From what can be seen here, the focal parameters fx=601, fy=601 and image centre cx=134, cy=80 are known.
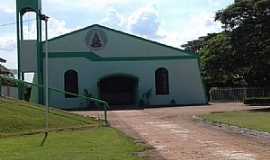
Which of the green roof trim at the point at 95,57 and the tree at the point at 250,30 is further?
the green roof trim at the point at 95,57

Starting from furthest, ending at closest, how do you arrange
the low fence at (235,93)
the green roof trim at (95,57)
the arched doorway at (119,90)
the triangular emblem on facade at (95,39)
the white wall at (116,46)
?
the low fence at (235,93), the arched doorway at (119,90), the triangular emblem on facade at (95,39), the white wall at (116,46), the green roof trim at (95,57)

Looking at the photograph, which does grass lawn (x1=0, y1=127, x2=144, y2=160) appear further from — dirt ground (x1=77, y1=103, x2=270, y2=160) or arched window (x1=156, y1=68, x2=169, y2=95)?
arched window (x1=156, y1=68, x2=169, y2=95)

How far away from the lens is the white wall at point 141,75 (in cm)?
5619

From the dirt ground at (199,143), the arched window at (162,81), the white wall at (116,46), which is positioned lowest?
the dirt ground at (199,143)

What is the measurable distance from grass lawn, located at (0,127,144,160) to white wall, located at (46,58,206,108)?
33935mm

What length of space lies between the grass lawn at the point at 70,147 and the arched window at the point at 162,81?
35595 millimetres

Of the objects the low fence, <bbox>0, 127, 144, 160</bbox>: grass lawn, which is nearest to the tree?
the low fence

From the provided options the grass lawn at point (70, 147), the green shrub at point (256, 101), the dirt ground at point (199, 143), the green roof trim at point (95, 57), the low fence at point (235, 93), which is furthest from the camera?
the low fence at point (235, 93)

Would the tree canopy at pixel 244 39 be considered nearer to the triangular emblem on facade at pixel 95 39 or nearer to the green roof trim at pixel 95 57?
the green roof trim at pixel 95 57

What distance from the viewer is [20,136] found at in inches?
861

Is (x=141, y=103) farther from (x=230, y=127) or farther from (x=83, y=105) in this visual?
(x=230, y=127)

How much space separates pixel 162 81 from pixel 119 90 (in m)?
4.29

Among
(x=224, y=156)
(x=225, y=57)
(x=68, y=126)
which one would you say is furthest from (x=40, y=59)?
(x=224, y=156)

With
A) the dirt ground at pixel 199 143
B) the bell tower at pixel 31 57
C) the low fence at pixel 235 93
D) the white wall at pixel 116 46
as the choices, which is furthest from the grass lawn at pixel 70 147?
the low fence at pixel 235 93
